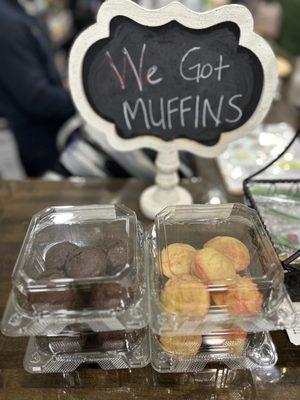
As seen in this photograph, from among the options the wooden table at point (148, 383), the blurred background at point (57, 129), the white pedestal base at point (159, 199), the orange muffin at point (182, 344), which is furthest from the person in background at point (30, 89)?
the orange muffin at point (182, 344)

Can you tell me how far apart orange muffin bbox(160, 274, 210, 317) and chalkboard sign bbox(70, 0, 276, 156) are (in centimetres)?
41

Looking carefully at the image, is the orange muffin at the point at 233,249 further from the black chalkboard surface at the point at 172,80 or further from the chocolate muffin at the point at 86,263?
the black chalkboard surface at the point at 172,80

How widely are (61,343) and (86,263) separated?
16cm

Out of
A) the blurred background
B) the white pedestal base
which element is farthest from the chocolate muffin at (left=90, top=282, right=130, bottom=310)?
the blurred background

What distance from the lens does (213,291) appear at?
57 cm

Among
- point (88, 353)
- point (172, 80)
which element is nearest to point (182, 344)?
point (88, 353)

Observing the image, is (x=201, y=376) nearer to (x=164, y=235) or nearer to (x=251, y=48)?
(x=164, y=235)

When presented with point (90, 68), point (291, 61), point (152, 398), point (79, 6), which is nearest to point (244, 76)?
point (90, 68)

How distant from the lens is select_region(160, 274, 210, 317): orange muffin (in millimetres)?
568

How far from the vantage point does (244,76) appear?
802 mm

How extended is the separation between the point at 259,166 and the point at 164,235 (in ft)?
1.87

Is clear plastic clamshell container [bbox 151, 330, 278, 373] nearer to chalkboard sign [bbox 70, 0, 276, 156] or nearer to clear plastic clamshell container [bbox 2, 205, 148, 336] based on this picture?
clear plastic clamshell container [bbox 2, 205, 148, 336]

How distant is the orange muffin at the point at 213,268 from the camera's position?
580mm

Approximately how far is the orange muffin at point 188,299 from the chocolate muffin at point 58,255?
7.1 inches
